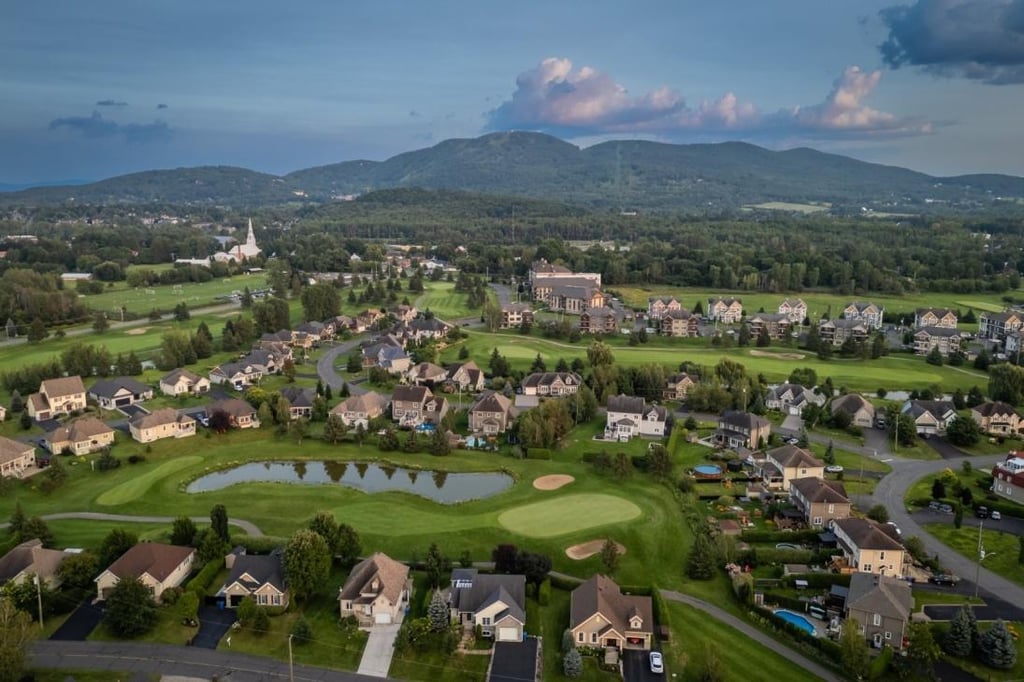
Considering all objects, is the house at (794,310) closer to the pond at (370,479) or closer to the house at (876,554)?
the pond at (370,479)

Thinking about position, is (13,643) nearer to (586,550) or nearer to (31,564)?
(31,564)

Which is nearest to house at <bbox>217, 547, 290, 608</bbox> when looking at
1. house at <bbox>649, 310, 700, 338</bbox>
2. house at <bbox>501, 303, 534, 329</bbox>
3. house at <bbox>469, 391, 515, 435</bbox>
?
house at <bbox>469, 391, 515, 435</bbox>

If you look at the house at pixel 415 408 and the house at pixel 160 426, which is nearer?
the house at pixel 160 426

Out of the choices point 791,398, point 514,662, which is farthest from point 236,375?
point 791,398

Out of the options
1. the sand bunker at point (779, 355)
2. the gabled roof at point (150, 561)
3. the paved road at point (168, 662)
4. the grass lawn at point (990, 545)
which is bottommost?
the sand bunker at point (779, 355)

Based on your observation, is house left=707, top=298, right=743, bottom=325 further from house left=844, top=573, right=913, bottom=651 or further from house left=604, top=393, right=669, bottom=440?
house left=844, top=573, right=913, bottom=651

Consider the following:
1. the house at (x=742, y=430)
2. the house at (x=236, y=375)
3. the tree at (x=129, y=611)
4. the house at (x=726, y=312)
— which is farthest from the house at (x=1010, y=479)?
the house at (x=236, y=375)

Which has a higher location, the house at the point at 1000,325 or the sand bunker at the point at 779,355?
the house at the point at 1000,325
